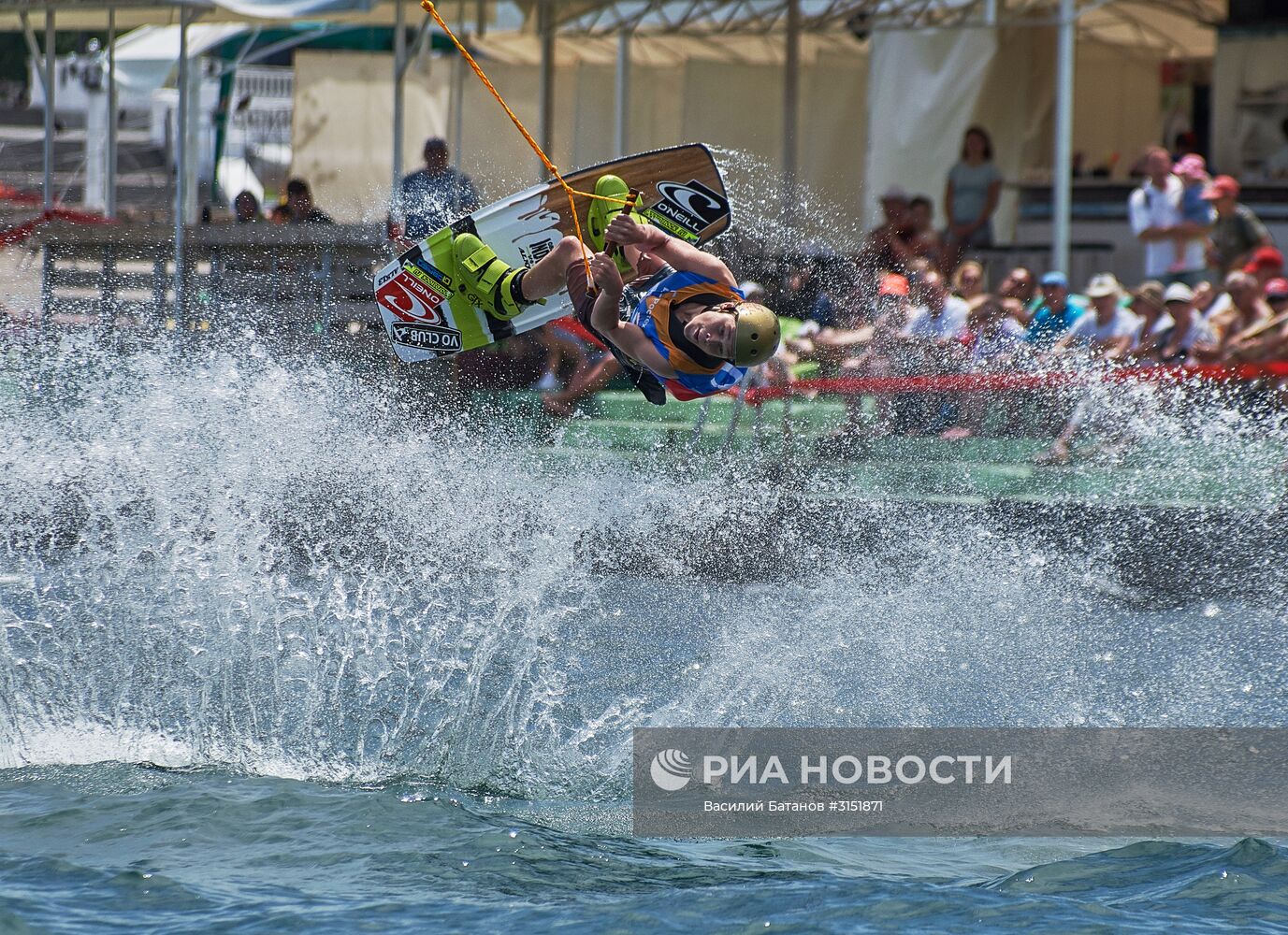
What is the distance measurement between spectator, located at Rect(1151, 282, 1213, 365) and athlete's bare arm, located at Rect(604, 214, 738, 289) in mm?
3393

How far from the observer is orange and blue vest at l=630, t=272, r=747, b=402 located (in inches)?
227

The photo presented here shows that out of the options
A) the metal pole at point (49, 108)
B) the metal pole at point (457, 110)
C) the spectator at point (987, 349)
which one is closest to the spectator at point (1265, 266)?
the spectator at point (987, 349)

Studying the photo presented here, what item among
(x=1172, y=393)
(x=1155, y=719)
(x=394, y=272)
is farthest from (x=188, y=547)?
(x=1172, y=393)

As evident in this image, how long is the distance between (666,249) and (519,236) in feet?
5.13

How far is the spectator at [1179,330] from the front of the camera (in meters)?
8.38

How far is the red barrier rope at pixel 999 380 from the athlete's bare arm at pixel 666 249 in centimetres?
261

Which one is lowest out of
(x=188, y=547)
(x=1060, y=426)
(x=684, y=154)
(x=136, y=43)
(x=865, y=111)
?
(x=188, y=547)

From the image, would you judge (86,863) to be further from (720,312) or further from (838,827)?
(720,312)

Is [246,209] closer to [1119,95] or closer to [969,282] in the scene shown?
[969,282]

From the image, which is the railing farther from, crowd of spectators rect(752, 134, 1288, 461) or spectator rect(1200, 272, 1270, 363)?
spectator rect(1200, 272, 1270, 363)

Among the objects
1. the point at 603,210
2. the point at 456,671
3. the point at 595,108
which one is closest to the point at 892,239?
the point at 603,210

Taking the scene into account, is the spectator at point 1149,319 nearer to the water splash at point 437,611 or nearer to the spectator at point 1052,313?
the spectator at point 1052,313

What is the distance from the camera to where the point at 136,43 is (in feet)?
57.0

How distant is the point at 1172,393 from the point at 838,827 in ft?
12.5
